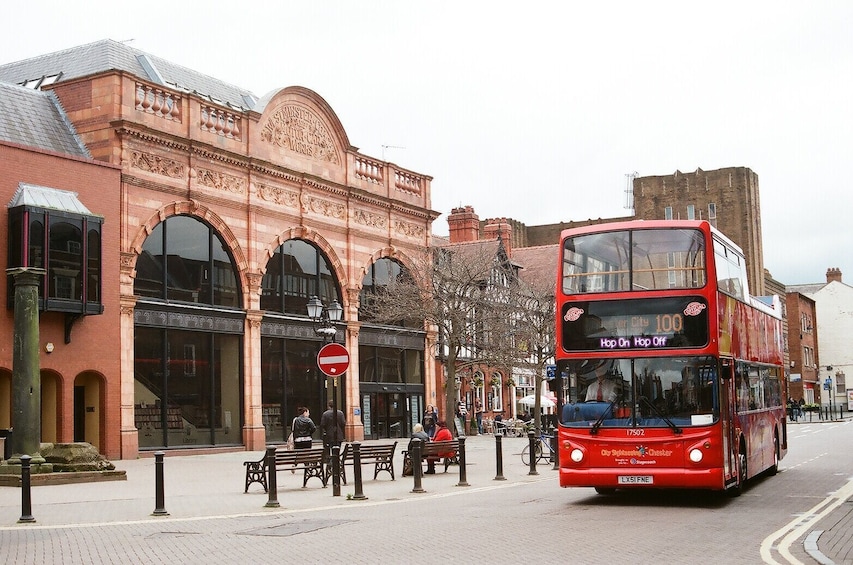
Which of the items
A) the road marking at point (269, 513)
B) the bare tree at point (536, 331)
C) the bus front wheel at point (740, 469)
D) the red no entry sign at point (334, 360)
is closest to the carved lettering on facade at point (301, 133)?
the bare tree at point (536, 331)

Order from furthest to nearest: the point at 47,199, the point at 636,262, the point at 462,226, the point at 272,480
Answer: the point at 462,226 < the point at 47,199 < the point at 272,480 < the point at 636,262

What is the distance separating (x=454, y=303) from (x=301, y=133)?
28.9 feet

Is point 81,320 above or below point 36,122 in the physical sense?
below

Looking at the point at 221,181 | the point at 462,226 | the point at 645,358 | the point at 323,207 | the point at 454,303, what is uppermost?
the point at 462,226

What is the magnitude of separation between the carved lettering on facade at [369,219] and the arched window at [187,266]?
7956mm

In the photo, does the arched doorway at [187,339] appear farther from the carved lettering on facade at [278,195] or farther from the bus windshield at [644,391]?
the bus windshield at [644,391]

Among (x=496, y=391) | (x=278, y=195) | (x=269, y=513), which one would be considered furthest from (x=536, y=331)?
(x=269, y=513)

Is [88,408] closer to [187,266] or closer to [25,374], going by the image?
[187,266]

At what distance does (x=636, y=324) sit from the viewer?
16.0 metres

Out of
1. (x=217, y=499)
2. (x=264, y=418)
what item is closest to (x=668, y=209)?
(x=264, y=418)

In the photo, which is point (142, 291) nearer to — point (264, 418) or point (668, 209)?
point (264, 418)

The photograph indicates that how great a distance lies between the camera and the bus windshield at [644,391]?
15852mm

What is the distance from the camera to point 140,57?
1564 inches

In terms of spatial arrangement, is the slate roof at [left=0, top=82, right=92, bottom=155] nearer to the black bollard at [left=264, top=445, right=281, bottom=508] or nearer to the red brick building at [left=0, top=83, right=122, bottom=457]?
the red brick building at [left=0, top=83, right=122, bottom=457]
